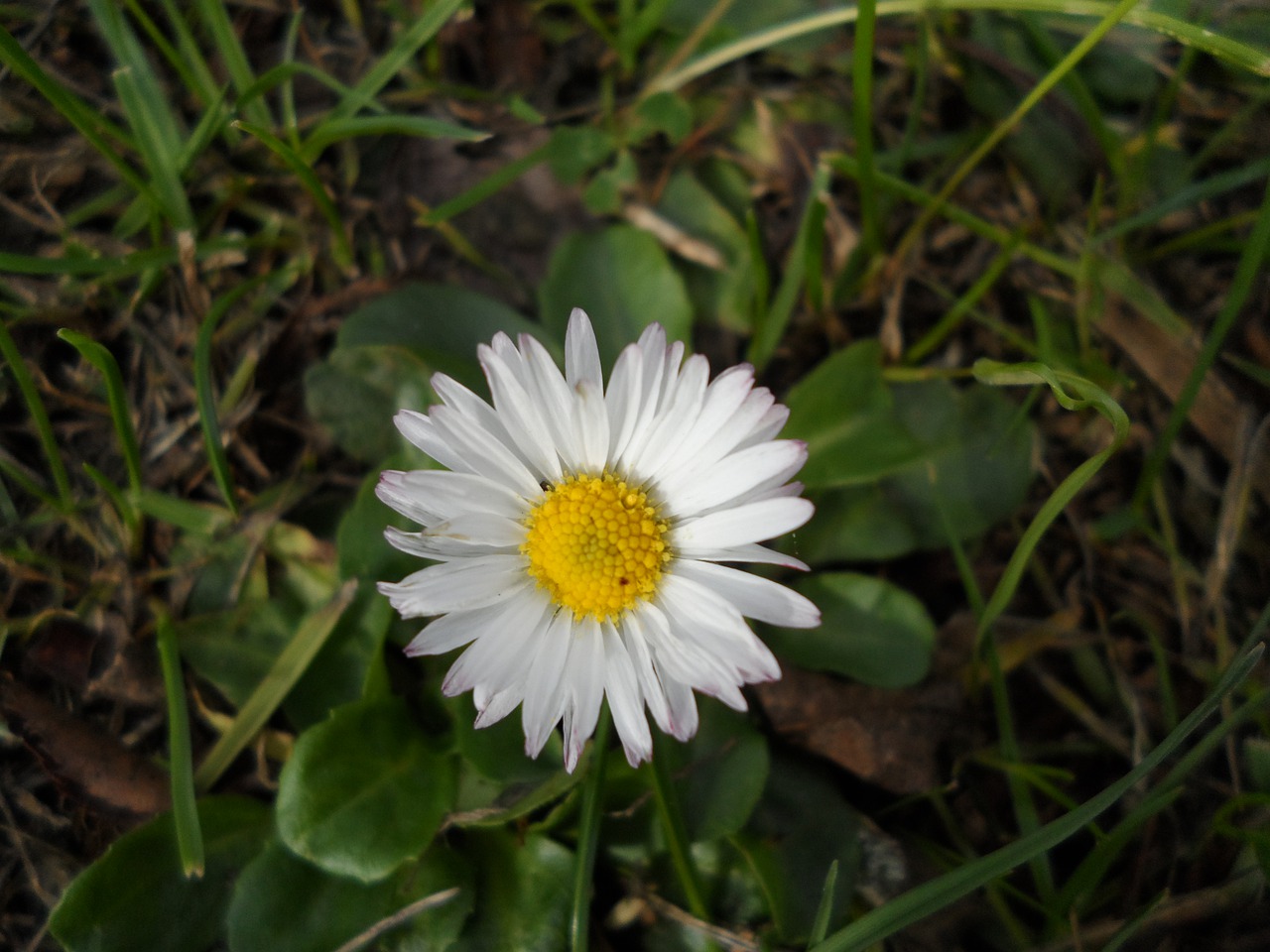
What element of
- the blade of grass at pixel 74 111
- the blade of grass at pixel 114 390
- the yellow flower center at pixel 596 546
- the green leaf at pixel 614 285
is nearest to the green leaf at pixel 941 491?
the green leaf at pixel 614 285

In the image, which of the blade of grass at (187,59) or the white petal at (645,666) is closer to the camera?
the white petal at (645,666)

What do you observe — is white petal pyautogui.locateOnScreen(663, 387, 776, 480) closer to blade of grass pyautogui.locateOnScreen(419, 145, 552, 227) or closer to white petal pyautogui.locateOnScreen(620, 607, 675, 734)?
white petal pyautogui.locateOnScreen(620, 607, 675, 734)

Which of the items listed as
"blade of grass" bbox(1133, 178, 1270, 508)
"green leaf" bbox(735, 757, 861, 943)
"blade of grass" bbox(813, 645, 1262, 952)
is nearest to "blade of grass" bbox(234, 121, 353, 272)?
"green leaf" bbox(735, 757, 861, 943)

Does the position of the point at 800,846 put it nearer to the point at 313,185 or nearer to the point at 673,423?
the point at 673,423

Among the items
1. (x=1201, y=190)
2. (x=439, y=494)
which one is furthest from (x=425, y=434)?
(x=1201, y=190)

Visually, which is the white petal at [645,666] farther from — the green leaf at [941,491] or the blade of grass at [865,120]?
the blade of grass at [865,120]

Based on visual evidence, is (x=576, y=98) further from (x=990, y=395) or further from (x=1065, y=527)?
(x=1065, y=527)

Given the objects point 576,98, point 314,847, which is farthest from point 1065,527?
point 314,847
